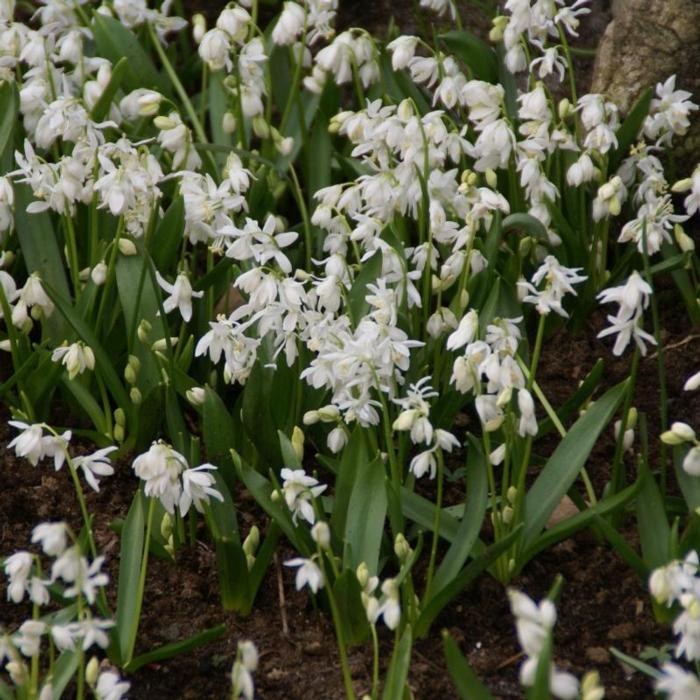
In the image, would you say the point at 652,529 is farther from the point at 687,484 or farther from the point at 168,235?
the point at 168,235

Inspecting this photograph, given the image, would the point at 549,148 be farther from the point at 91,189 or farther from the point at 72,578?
the point at 72,578

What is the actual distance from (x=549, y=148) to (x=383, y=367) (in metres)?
1.25

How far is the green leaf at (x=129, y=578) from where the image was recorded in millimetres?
2957

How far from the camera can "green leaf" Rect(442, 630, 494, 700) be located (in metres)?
2.42

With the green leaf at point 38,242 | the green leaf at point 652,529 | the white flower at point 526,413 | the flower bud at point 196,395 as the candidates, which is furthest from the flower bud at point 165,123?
the green leaf at point 652,529

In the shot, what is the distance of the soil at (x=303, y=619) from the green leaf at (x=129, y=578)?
12 centimetres

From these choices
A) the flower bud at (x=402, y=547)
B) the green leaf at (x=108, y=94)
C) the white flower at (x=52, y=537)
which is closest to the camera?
the white flower at (x=52, y=537)

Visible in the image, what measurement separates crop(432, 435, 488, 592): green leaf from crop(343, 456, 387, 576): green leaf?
0.17m

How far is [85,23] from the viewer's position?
4598 mm

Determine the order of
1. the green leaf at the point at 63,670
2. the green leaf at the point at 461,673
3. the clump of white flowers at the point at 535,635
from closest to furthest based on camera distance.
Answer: the clump of white flowers at the point at 535,635 < the green leaf at the point at 461,673 < the green leaf at the point at 63,670

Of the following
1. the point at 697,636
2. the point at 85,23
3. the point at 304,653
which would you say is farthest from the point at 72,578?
the point at 85,23

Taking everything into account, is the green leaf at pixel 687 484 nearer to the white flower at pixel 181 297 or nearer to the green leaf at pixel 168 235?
the white flower at pixel 181 297

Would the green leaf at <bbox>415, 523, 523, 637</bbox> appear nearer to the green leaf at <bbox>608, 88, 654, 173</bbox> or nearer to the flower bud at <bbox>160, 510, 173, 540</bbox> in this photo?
the flower bud at <bbox>160, 510, 173, 540</bbox>

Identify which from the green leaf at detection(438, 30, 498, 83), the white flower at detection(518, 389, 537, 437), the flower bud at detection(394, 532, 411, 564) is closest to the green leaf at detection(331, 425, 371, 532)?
the flower bud at detection(394, 532, 411, 564)
